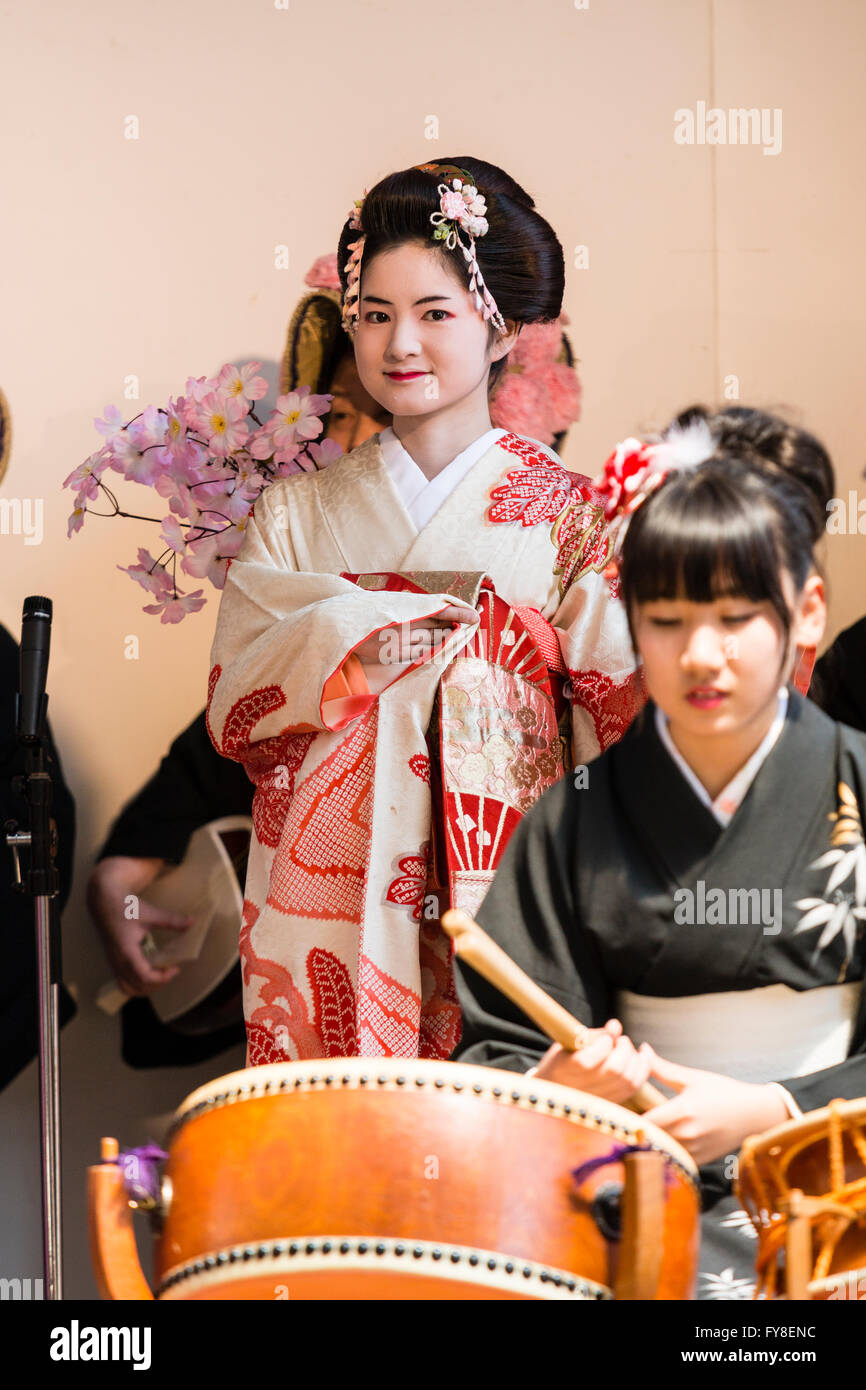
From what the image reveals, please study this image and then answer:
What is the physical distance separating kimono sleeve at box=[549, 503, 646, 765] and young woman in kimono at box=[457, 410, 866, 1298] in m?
0.56

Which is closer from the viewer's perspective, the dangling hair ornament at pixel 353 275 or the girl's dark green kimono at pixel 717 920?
the girl's dark green kimono at pixel 717 920

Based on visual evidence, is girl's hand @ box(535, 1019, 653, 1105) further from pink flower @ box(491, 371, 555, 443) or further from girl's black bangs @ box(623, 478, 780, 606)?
pink flower @ box(491, 371, 555, 443)

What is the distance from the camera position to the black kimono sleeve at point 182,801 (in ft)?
11.2

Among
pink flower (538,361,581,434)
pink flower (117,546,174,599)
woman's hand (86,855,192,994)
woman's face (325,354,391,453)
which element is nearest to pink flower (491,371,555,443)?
pink flower (538,361,581,434)

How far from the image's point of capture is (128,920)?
11.1ft

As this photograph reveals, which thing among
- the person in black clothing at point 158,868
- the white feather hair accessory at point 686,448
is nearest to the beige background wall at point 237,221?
the person in black clothing at point 158,868

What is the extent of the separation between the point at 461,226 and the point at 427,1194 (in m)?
1.69

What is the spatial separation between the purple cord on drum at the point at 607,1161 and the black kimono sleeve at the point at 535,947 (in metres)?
0.31

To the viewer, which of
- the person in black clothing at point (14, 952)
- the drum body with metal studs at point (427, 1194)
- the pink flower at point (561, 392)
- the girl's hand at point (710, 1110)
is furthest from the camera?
the person in black clothing at point (14, 952)

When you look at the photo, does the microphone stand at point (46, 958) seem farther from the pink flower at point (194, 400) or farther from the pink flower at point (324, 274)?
the pink flower at point (324, 274)

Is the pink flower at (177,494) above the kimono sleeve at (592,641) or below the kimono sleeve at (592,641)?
above

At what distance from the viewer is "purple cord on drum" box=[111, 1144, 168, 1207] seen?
162 centimetres

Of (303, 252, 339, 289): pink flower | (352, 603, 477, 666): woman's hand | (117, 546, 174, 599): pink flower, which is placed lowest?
(352, 603, 477, 666): woman's hand
